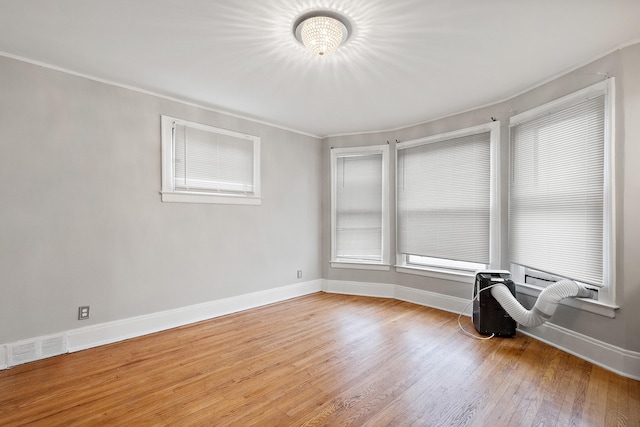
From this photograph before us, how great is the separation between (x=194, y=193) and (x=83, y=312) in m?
1.55

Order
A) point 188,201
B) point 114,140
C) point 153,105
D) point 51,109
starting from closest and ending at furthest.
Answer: point 51,109, point 114,140, point 153,105, point 188,201

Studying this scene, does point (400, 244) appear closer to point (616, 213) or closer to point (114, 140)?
point (616, 213)

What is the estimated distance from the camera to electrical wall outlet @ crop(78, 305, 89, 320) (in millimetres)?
2740

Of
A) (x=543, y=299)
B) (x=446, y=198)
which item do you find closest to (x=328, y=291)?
(x=446, y=198)

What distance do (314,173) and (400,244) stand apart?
1.77m

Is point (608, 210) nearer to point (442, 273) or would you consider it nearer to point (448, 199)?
point (448, 199)

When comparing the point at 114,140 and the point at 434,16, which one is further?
the point at 114,140

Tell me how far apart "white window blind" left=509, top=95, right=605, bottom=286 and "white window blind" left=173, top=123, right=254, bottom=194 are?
3.24 m

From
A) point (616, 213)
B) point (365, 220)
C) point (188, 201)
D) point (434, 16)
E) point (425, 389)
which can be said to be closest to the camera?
point (434, 16)

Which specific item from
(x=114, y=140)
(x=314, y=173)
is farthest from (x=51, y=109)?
(x=314, y=173)

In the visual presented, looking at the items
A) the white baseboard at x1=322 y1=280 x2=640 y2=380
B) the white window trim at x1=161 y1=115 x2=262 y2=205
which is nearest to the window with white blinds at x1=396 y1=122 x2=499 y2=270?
the white baseboard at x1=322 y1=280 x2=640 y2=380

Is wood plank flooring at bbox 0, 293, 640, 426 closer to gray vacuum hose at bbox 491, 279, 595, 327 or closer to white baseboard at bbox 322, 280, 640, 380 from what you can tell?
white baseboard at bbox 322, 280, 640, 380

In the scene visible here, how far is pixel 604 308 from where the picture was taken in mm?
2402

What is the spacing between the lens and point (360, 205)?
468 centimetres
